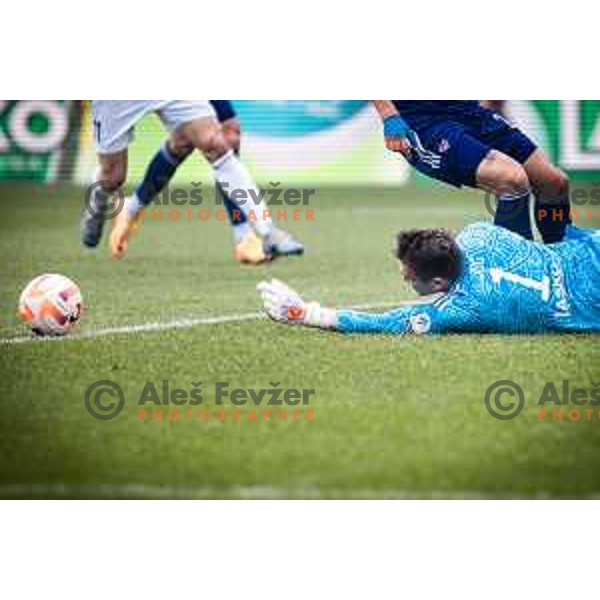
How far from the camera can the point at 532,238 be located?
584cm

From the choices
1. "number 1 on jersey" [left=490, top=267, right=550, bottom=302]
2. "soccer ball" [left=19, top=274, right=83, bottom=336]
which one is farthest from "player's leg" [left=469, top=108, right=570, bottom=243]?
"soccer ball" [left=19, top=274, right=83, bottom=336]

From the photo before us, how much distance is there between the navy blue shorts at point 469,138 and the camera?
5836mm

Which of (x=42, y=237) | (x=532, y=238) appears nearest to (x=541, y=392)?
(x=532, y=238)

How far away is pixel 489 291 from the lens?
5605 mm

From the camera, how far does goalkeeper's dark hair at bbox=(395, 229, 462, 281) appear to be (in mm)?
5652

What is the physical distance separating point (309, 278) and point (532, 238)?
3.17 feet

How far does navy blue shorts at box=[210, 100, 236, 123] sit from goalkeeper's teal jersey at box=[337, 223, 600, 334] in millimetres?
863

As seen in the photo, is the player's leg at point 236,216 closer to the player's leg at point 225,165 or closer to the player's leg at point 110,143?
the player's leg at point 225,165

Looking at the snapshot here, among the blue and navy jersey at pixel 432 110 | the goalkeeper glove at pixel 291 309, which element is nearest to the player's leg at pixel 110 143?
the goalkeeper glove at pixel 291 309

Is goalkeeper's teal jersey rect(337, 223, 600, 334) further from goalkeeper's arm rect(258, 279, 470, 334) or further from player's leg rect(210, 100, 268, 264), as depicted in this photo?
player's leg rect(210, 100, 268, 264)

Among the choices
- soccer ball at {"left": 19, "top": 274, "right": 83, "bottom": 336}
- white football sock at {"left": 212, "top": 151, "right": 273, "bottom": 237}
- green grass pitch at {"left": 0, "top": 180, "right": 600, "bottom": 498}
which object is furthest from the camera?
white football sock at {"left": 212, "top": 151, "right": 273, "bottom": 237}

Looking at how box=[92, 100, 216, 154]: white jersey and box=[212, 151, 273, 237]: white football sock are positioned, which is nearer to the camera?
box=[92, 100, 216, 154]: white jersey

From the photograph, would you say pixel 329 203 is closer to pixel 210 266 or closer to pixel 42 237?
pixel 210 266

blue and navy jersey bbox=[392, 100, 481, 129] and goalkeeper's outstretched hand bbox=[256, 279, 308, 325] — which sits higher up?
blue and navy jersey bbox=[392, 100, 481, 129]
